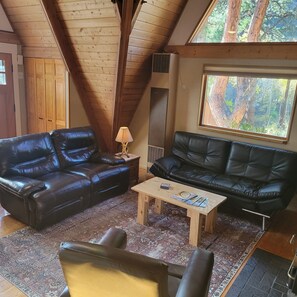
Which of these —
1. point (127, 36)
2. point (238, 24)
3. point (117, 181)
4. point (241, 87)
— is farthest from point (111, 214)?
point (238, 24)

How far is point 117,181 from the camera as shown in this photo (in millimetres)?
3977

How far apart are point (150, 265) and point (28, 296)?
1496 mm

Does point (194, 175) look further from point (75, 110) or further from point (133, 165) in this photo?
point (75, 110)

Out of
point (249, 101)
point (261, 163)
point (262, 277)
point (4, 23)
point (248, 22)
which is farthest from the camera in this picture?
point (4, 23)

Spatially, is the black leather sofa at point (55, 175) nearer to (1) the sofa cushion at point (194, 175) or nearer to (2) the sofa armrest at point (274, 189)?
(1) the sofa cushion at point (194, 175)

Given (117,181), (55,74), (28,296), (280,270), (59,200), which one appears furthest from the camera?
(55,74)

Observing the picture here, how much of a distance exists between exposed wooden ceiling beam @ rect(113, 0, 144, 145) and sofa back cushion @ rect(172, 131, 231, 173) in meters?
1.10

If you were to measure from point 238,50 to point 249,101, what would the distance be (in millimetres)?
749

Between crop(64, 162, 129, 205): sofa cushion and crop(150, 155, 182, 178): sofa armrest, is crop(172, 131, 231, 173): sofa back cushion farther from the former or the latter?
crop(64, 162, 129, 205): sofa cushion

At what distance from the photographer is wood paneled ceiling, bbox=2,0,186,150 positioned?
3.67 m

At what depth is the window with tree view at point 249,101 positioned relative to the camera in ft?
12.7

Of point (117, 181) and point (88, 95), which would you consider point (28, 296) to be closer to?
point (117, 181)

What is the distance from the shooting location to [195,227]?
293 centimetres

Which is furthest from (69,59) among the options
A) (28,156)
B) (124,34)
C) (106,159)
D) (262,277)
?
(262,277)
